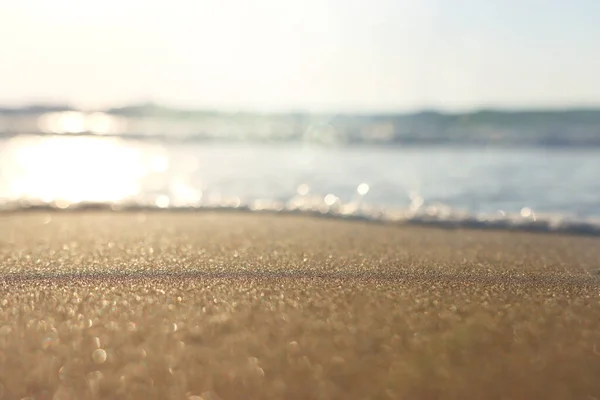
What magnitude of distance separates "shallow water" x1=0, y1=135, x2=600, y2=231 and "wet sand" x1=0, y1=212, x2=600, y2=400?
1.09 metres

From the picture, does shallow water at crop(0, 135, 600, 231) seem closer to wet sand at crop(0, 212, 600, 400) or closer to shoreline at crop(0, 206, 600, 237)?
shoreline at crop(0, 206, 600, 237)

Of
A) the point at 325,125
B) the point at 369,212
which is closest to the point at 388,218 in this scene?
the point at 369,212

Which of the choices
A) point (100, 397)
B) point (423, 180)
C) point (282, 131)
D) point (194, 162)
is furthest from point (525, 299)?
point (282, 131)

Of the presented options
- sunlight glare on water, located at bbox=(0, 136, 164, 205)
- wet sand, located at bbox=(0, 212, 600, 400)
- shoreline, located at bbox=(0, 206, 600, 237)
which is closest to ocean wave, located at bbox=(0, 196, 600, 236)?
shoreline, located at bbox=(0, 206, 600, 237)

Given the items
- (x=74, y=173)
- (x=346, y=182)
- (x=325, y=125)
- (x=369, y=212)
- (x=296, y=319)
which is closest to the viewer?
(x=296, y=319)

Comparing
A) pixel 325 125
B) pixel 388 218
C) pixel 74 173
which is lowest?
pixel 74 173

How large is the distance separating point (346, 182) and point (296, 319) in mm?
3665

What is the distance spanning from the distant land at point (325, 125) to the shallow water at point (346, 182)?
1.67m

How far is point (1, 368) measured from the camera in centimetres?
134

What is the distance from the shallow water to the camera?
3961 mm

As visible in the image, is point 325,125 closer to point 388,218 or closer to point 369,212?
point 369,212

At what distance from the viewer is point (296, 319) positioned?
1.70 meters

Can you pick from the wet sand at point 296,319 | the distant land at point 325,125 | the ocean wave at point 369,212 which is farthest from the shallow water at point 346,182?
the distant land at point 325,125

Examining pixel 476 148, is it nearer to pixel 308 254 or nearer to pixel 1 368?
pixel 308 254
